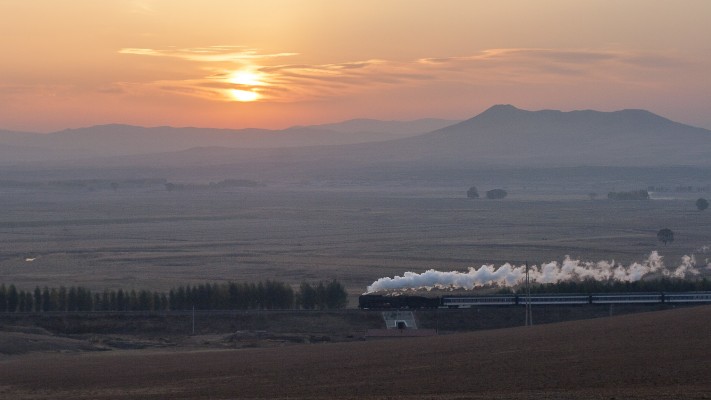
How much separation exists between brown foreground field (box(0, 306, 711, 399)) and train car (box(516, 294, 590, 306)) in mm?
12973

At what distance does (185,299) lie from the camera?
2350 inches

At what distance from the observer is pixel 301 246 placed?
105500mm

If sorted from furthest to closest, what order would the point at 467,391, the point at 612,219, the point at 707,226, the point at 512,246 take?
the point at 612,219 → the point at 707,226 → the point at 512,246 → the point at 467,391

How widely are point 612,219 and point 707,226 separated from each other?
14217mm

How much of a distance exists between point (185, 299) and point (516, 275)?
77.0 ft

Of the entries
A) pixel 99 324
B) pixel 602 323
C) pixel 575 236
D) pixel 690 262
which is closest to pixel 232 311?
pixel 99 324

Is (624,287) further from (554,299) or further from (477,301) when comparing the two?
(477,301)

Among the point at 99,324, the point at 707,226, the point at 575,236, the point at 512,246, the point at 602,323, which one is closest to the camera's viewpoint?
the point at 602,323

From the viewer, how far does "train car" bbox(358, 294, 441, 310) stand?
60250 millimetres

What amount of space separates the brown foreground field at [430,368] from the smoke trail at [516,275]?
2329 cm

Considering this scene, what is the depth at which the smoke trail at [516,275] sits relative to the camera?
70.1m

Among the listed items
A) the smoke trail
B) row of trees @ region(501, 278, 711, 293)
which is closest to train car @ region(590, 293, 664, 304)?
row of trees @ region(501, 278, 711, 293)

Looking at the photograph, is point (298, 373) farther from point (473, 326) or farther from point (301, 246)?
point (301, 246)

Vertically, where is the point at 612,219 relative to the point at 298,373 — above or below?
above
